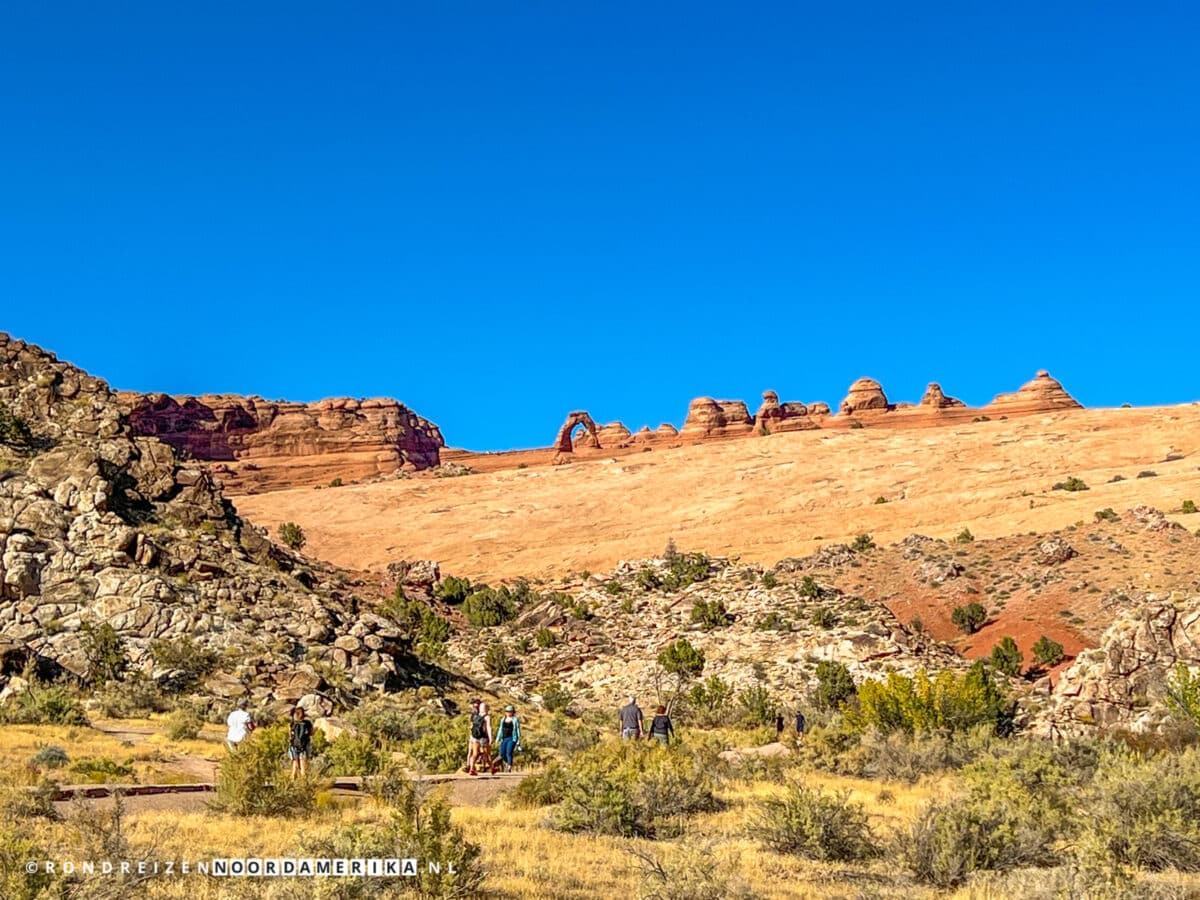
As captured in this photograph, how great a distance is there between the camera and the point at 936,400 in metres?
125

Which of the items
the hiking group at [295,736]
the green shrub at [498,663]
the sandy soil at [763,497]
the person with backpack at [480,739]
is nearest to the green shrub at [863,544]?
the sandy soil at [763,497]

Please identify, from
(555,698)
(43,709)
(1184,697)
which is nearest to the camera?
(43,709)

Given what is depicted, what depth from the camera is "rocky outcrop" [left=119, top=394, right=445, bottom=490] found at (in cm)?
12150

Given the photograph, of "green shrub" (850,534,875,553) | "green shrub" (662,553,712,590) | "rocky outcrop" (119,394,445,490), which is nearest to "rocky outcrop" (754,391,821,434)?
"rocky outcrop" (119,394,445,490)

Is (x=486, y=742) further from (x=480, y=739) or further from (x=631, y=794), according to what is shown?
(x=631, y=794)

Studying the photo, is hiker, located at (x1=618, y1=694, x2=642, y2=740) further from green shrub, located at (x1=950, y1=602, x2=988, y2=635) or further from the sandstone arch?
the sandstone arch

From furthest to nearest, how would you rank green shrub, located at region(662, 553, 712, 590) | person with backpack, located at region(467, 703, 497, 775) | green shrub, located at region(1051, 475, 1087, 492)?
green shrub, located at region(1051, 475, 1087, 492)
green shrub, located at region(662, 553, 712, 590)
person with backpack, located at region(467, 703, 497, 775)

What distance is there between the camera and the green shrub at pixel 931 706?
2445cm

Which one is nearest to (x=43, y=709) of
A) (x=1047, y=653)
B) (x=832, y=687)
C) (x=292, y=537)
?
(x=832, y=687)

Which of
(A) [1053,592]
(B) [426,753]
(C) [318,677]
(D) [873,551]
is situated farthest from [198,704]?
(D) [873,551]

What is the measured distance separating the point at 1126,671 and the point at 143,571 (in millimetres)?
26010

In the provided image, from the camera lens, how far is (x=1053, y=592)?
43938 mm

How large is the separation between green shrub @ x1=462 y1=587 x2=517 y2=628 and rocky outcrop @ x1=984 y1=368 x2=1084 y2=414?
267ft

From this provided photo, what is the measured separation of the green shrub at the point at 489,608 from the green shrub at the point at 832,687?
18.0 metres
